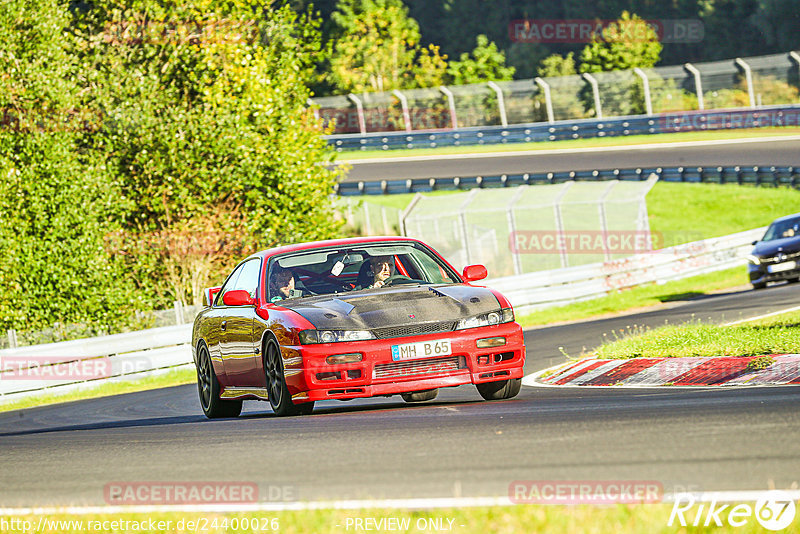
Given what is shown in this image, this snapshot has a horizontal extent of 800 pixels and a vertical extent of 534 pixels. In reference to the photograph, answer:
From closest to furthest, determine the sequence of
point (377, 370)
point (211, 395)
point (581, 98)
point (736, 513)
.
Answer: point (736, 513), point (377, 370), point (211, 395), point (581, 98)

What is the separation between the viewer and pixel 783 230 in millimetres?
25609

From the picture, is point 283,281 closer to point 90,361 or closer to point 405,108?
point 90,361

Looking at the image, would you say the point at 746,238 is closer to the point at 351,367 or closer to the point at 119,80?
the point at 119,80

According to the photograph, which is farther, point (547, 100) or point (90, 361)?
point (547, 100)

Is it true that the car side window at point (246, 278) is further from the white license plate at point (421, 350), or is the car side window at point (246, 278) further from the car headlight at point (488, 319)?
the car headlight at point (488, 319)

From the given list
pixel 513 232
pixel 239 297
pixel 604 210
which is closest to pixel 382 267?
pixel 239 297

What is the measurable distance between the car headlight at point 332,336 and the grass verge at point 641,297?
15.2m

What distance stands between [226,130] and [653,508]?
24700 mm

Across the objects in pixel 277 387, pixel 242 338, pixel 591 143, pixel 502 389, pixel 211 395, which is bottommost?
pixel 591 143

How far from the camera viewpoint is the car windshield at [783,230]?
25.4 metres

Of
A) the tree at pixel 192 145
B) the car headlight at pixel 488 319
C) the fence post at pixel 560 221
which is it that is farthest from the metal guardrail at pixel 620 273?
the car headlight at pixel 488 319

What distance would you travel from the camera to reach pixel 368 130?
189 feet

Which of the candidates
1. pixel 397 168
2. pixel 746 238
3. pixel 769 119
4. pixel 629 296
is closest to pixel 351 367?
pixel 629 296

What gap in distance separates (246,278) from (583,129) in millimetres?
44006
